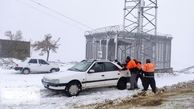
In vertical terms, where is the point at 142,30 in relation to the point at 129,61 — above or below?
above

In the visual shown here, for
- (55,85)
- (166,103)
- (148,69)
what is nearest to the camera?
(166,103)

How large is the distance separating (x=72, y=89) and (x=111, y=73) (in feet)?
8.13

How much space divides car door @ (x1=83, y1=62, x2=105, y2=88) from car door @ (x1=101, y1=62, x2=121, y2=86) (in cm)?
25

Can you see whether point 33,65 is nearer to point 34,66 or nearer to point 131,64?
point 34,66

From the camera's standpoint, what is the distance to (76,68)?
59.4 ft

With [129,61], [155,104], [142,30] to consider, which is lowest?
[155,104]

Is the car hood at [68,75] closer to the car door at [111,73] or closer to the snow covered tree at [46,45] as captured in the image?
the car door at [111,73]

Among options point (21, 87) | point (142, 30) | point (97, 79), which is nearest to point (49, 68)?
point (142, 30)

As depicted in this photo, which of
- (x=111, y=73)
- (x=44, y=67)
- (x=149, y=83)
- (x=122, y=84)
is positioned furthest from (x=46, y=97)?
(x=44, y=67)

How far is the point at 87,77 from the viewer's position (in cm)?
1738

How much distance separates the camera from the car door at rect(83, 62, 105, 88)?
57.2ft

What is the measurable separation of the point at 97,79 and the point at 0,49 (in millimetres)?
39071

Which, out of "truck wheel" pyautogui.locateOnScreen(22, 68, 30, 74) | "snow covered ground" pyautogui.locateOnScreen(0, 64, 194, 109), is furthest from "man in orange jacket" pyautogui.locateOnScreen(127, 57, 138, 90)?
"truck wheel" pyautogui.locateOnScreen(22, 68, 30, 74)

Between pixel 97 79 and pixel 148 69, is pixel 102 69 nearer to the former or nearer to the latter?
pixel 97 79
